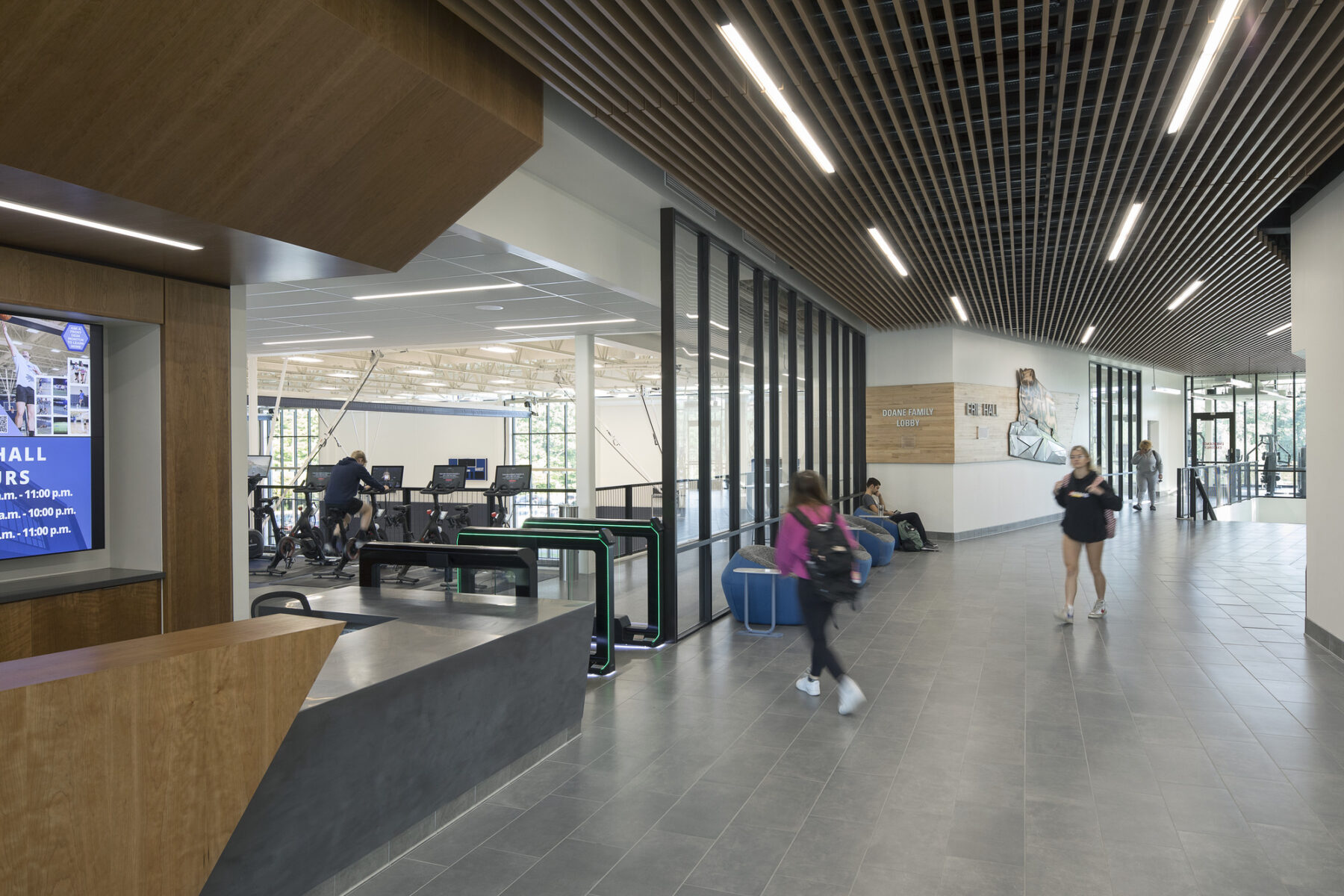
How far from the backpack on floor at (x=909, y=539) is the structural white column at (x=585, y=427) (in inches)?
210

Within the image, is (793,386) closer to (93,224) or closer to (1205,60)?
(1205,60)

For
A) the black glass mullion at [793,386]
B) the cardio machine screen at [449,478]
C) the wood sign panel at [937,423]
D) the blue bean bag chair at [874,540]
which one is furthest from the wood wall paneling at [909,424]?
the cardio machine screen at [449,478]

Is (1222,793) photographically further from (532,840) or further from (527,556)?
(527,556)

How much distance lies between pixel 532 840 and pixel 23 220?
3.33 metres

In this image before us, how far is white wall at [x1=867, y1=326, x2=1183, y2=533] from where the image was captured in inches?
587

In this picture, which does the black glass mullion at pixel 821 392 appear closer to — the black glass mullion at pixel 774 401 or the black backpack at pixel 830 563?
the black glass mullion at pixel 774 401

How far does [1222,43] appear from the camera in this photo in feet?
12.8

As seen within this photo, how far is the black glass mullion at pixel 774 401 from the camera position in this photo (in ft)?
32.5

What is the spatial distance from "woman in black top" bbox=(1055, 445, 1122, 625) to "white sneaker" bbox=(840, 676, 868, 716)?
333 cm

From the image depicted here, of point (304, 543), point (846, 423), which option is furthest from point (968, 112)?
point (846, 423)

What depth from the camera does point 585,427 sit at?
1090cm

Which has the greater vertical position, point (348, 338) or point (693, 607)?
point (348, 338)

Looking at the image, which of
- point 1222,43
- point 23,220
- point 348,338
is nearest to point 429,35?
point 23,220

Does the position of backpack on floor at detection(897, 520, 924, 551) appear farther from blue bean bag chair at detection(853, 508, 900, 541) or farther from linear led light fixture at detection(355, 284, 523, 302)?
linear led light fixture at detection(355, 284, 523, 302)
